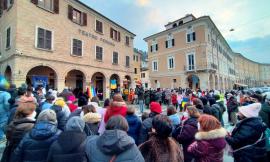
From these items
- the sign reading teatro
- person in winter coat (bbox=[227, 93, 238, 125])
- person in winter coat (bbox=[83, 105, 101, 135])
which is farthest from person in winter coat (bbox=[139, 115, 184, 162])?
the sign reading teatro

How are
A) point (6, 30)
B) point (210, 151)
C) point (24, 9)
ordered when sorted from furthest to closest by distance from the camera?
1. point (6, 30)
2. point (24, 9)
3. point (210, 151)

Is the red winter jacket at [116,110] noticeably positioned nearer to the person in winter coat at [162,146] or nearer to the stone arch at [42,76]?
the person in winter coat at [162,146]

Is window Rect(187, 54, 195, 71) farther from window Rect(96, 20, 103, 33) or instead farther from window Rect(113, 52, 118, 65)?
window Rect(96, 20, 103, 33)

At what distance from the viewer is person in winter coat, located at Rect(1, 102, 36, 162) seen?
8.99 feet

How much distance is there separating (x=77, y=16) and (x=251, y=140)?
17009mm

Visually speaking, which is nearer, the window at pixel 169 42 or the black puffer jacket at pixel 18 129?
the black puffer jacket at pixel 18 129

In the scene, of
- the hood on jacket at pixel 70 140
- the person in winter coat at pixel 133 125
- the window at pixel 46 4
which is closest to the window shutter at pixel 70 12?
the window at pixel 46 4

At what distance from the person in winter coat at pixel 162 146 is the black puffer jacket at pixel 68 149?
0.88 m

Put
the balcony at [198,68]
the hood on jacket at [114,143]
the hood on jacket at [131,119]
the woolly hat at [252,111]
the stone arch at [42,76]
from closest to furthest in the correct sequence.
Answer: the hood on jacket at [114,143]
the woolly hat at [252,111]
the hood on jacket at [131,119]
the stone arch at [42,76]
the balcony at [198,68]

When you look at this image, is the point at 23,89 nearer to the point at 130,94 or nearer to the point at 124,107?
the point at 124,107

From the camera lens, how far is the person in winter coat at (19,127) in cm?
274

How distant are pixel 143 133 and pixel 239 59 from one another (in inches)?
2730

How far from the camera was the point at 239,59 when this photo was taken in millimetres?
60000

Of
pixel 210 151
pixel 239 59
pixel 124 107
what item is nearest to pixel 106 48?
pixel 124 107
